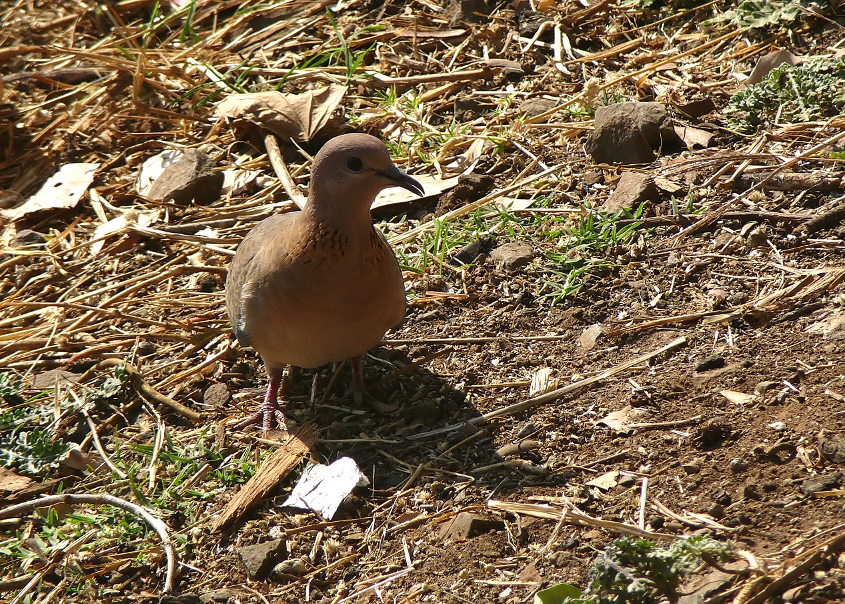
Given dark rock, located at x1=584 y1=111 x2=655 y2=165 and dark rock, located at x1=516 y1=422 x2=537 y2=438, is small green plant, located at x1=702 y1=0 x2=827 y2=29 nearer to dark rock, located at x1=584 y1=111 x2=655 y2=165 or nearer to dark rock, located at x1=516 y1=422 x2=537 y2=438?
dark rock, located at x1=584 y1=111 x2=655 y2=165

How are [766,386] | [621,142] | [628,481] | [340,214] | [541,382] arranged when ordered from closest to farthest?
[628,481] < [766,386] < [340,214] < [541,382] < [621,142]

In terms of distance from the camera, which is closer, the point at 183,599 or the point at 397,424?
the point at 183,599

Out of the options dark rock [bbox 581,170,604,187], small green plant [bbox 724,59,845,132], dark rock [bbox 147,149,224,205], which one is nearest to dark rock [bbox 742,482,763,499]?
dark rock [bbox 581,170,604,187]

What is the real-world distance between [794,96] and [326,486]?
3.21 m

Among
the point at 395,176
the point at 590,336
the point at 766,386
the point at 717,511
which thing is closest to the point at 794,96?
the point at 590,336

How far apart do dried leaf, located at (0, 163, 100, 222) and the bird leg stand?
2449mm

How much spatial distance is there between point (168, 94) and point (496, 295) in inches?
131

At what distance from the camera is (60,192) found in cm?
547

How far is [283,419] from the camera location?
12.4ft

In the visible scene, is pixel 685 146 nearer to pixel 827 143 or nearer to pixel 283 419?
pixel 827 143

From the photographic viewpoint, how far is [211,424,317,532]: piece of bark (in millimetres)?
3234

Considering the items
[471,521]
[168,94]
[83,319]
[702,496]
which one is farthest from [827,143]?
[168,94]

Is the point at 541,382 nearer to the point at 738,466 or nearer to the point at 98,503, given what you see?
the point at 738,466

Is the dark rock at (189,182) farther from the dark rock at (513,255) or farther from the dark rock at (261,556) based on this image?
the dark rock at (261,556)
